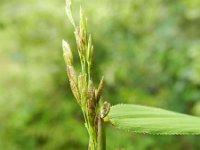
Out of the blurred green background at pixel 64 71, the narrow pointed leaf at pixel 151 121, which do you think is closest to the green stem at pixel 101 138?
the narrow pointed leaf at pixel 151 121

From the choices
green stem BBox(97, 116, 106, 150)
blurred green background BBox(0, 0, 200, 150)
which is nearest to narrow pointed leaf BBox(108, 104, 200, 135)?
green stem BBox(97, 116, 106, 150)

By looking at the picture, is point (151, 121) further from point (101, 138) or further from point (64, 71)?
point (64, 71)

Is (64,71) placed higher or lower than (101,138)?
higher

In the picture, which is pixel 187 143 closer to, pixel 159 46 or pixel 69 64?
pixel 159 46

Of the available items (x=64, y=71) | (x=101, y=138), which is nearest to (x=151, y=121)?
(x=101, y=138)

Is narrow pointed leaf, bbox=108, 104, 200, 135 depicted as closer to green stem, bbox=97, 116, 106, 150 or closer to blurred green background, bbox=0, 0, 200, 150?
green stem, bbox=97, 116, 106, 150

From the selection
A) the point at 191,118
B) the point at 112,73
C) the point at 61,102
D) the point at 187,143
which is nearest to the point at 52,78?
the point at 61,102
